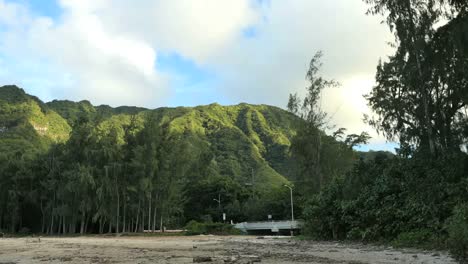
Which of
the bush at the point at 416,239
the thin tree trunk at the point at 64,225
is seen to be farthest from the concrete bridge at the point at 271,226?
the bush at the point at 416,239

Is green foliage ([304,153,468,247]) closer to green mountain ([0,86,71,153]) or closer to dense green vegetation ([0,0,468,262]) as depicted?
dense green vegetation ([0,0,468,262])

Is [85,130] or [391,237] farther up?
[85,130]

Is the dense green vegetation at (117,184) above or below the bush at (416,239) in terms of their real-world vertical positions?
above

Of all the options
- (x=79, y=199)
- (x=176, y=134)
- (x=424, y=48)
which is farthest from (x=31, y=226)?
(x=424, y=48)

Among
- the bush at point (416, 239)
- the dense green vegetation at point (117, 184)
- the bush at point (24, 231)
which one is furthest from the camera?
the bush at point (24, 231)

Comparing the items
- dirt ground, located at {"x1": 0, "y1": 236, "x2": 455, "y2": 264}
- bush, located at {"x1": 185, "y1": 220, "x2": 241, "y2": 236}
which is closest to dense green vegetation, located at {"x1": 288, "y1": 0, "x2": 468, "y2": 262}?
dirt ground, located at {"x1": 0, "y1": 236, "x2": 455, "y2": 264}

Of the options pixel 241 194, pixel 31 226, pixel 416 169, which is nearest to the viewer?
pixel 416 169

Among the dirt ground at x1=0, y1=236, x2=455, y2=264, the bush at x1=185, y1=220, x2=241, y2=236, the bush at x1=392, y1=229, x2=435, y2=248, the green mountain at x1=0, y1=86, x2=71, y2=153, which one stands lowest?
the dirt ground at x1=0, y1=236, x2=455, y2=264

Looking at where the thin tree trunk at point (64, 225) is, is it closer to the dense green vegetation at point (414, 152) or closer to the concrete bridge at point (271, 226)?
the concrete bridge at point (271, 226)

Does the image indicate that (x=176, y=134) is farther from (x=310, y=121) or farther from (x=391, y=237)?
(x=391, y=237)

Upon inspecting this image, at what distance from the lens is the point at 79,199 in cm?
5256

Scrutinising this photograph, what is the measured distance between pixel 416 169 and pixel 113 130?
39.1m

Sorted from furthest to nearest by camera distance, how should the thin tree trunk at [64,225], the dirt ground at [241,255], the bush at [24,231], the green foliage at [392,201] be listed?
the bush at [24,231], the thin tree trunk at [64,225], the green foliage at [392,201], the dirt ground at [241,255]

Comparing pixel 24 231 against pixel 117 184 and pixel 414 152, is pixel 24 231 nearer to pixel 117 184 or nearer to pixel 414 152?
pixel 117 184
